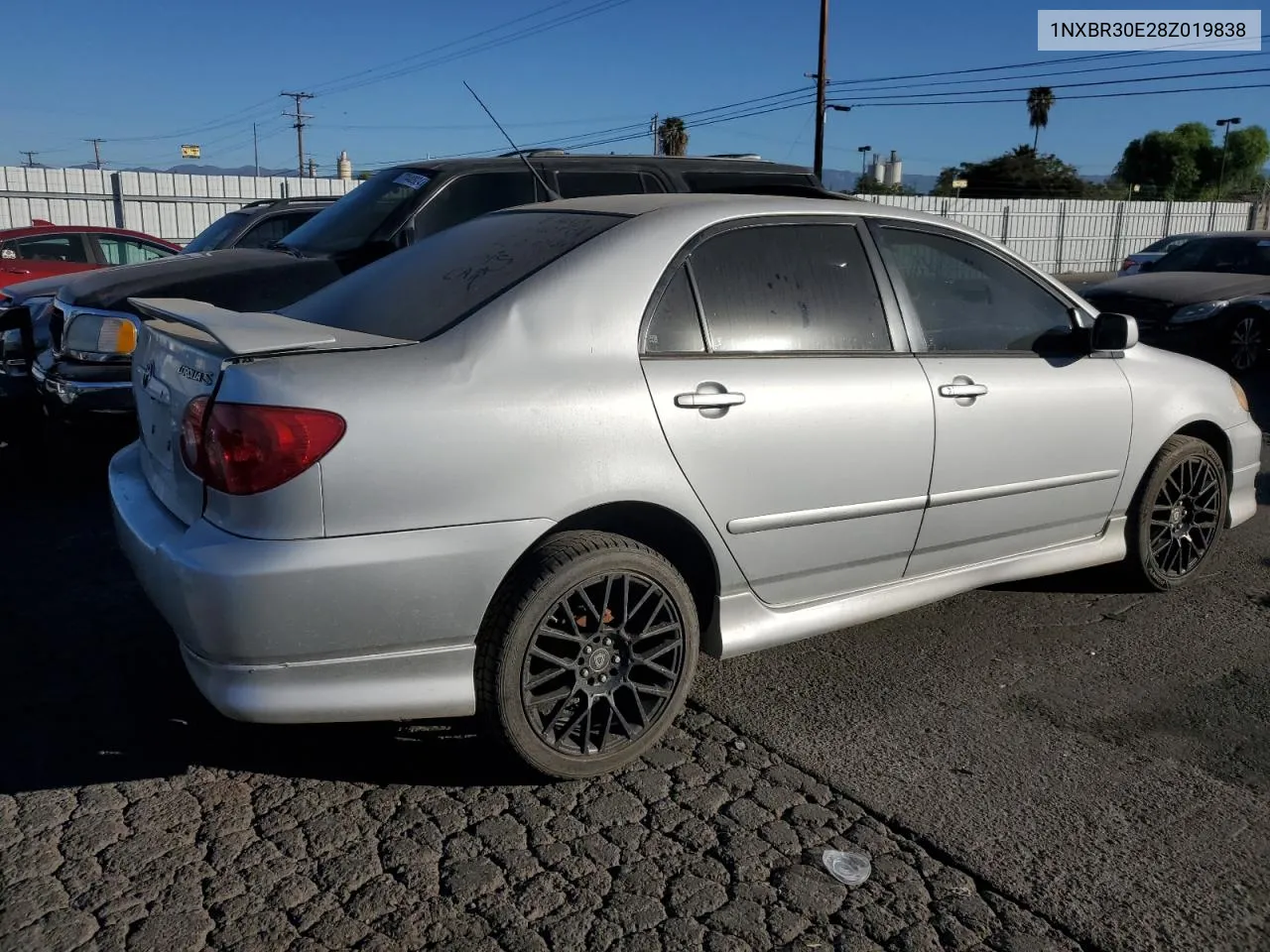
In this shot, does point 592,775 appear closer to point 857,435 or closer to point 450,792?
point 450,792

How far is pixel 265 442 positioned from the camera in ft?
9.09

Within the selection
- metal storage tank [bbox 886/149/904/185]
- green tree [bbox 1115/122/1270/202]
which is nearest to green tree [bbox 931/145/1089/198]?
green tree [bbox 1115/122/1270/202]

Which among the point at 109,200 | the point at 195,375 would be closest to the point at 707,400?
the point at 195,375

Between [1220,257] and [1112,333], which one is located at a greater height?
[1220,257]

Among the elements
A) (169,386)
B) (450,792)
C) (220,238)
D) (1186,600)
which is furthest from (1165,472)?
(220,238)

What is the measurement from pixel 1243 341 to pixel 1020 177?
61451 mm

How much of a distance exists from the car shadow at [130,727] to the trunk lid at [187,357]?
790 millimetres

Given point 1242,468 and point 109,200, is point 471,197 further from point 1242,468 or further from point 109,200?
point 109,200

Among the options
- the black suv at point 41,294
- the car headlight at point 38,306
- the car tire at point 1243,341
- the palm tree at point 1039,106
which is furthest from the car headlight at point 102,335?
the palm tree at point 1039,106

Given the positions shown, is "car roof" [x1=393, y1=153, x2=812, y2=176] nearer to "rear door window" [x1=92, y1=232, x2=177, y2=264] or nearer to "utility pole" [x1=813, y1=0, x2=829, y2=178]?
"rear door window" [x1=92, y1=232, x2=177, y2=264]

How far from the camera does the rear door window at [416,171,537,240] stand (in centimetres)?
678

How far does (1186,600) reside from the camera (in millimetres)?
4883

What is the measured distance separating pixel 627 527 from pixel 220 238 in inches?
311

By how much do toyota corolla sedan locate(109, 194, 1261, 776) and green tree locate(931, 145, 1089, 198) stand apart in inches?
2613
